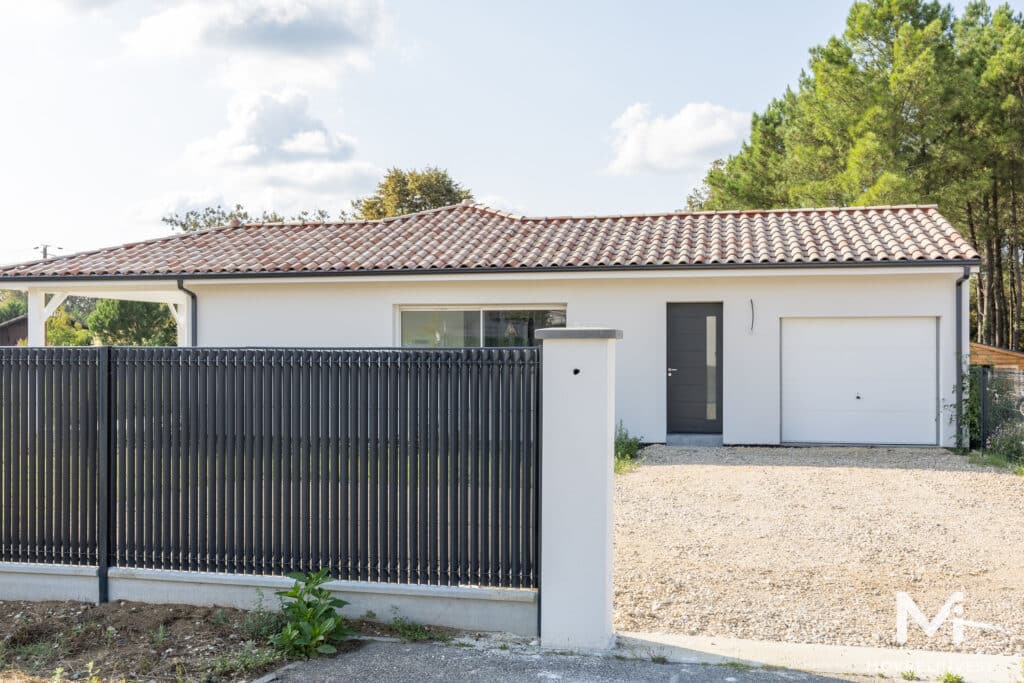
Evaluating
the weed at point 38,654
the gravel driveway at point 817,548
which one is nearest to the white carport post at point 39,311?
the gravel driveway at point 817,548

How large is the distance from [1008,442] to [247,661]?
11.5 metres

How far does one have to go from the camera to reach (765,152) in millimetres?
34844

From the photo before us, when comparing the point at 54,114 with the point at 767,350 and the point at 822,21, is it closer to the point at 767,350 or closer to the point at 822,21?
the point at 767,350

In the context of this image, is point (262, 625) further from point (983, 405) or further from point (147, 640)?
point (983, 405)

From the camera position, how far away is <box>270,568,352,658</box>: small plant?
509 cm

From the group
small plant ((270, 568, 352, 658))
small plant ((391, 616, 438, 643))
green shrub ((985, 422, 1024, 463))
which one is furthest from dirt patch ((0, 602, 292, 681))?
Answer: green shrub ((985, 422, 1024, 463))

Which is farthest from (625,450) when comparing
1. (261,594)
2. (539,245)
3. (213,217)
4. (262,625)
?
(213,217)

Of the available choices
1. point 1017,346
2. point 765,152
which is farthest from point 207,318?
point 1017,346

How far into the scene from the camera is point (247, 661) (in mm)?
4895

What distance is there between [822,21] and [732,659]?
28.6 meters

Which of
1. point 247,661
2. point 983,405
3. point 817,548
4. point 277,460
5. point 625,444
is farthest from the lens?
point 625,444

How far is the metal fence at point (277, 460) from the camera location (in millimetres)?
5453

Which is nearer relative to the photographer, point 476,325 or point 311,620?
point 311,620

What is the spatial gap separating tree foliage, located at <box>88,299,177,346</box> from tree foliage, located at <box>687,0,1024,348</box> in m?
22.8
